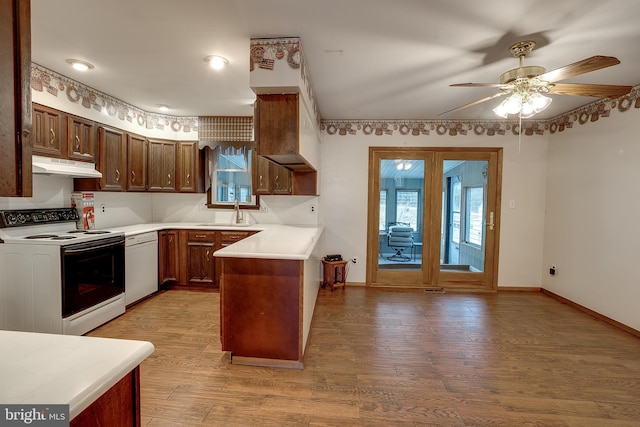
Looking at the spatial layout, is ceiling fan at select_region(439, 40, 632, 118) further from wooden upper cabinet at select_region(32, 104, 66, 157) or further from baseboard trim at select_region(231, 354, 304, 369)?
wooden upper cabinet at select_region(32, 104, 66, 157)

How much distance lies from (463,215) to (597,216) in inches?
59.3

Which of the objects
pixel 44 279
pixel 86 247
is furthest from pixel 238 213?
pixel 44 279

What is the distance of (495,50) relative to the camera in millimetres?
2428

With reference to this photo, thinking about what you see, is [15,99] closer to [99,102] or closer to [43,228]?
[43,228]

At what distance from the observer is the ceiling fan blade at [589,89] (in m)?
2.20

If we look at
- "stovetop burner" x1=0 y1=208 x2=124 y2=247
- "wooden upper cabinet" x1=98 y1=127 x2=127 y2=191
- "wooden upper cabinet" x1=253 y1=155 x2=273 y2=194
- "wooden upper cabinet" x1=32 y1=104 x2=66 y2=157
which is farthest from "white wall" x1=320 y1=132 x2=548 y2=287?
"wooden upper cabinet" x1=32 y1=104 x2=66 y2=157

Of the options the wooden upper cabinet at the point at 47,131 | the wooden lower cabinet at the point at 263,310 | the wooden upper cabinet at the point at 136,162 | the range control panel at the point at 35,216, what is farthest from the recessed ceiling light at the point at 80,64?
the wooden lower cabinet at the point at 263,310

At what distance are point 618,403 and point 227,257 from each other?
9.63ft

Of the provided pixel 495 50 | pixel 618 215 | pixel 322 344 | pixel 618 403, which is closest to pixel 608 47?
pixel 495 50

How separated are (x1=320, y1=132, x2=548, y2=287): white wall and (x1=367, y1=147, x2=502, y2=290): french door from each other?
0.41ft

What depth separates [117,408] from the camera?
0.83 meters

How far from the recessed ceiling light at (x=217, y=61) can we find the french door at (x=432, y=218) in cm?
252

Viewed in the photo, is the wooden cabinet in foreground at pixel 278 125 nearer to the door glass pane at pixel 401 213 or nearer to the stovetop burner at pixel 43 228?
the stovetop burner at pixel 43 228

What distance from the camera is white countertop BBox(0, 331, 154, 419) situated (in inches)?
25.8
